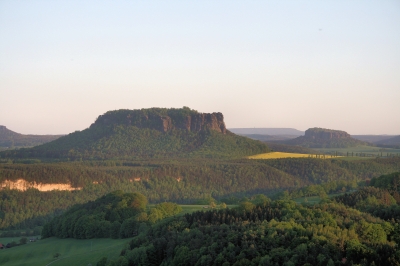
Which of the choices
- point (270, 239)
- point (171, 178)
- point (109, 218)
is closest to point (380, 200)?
point (270, 239)

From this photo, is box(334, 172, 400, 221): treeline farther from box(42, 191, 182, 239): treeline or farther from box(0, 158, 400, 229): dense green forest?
box(42, 191, 182, 239): treeline

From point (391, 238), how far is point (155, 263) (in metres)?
22.0

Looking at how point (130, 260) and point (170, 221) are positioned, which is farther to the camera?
point (170, 221)

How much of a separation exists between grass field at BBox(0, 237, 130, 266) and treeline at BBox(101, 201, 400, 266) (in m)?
4.73

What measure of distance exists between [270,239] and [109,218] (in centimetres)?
4151

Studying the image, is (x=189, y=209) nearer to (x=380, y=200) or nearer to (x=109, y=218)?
(x=109, y=218)

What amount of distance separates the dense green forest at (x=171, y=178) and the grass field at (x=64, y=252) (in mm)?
26180

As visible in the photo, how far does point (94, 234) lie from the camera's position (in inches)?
3182

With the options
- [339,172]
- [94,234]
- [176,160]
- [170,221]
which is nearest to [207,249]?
[170,221]

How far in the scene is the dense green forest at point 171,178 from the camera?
11231cm

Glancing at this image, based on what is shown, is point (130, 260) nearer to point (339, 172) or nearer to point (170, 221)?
point (170, 221)

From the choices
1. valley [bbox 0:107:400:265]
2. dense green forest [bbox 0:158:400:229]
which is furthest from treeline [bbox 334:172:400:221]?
dense green forest [bbox 0:158:400:229]

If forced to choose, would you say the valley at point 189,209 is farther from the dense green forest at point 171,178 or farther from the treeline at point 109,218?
the dense green forest at point 171,178

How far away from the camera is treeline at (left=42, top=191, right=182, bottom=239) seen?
79.1 metres
